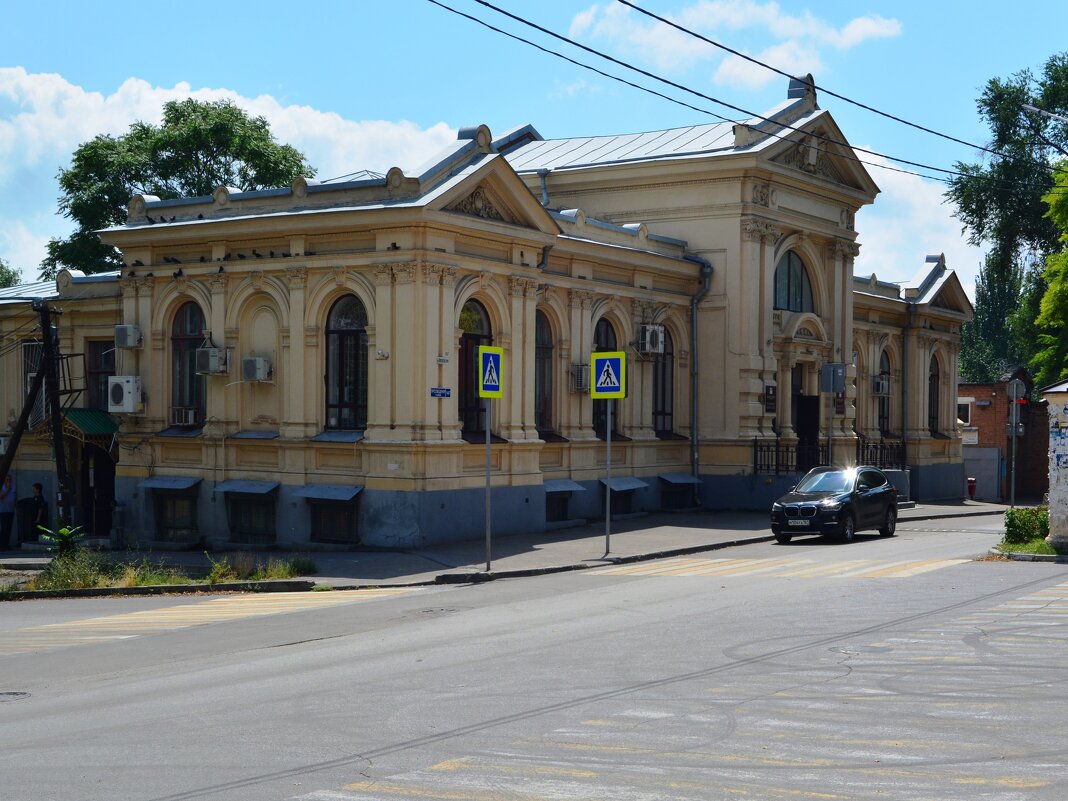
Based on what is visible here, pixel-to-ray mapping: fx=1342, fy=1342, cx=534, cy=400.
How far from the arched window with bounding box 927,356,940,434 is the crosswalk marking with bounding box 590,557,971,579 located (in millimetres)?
24950

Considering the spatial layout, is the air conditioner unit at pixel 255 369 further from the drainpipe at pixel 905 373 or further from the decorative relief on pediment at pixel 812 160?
the drainpipe at pixel 905 373

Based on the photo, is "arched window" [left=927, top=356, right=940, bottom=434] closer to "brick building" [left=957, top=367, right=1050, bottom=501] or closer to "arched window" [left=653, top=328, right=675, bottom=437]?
"brick building" [left=957, top=367, right=1050, bottom=501]

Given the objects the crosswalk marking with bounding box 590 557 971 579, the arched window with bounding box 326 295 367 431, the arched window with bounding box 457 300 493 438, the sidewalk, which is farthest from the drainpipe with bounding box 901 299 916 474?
the arched window with bounding box 326 295 367 431

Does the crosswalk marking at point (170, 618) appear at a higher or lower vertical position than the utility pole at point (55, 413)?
lower

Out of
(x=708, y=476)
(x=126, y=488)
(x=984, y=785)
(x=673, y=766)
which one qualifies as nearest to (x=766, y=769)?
(x=673, y=766)

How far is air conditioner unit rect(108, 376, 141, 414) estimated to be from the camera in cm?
2880

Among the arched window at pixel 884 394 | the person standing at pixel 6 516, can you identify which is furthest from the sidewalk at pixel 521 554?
the arched window at pixel 884 394

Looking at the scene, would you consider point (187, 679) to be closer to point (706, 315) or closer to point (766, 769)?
Result: point (766, 769)

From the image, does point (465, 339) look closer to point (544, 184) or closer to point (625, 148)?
point (544, 184)

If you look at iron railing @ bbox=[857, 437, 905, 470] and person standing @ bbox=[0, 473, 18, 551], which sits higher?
iron railing @ bbox=[857, 437, 905, 470]

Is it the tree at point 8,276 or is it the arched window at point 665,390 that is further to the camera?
the tree at point 8,276

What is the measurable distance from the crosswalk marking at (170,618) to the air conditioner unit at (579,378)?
1037 cm

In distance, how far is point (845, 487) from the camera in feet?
90.0

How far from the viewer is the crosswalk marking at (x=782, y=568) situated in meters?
20.2
